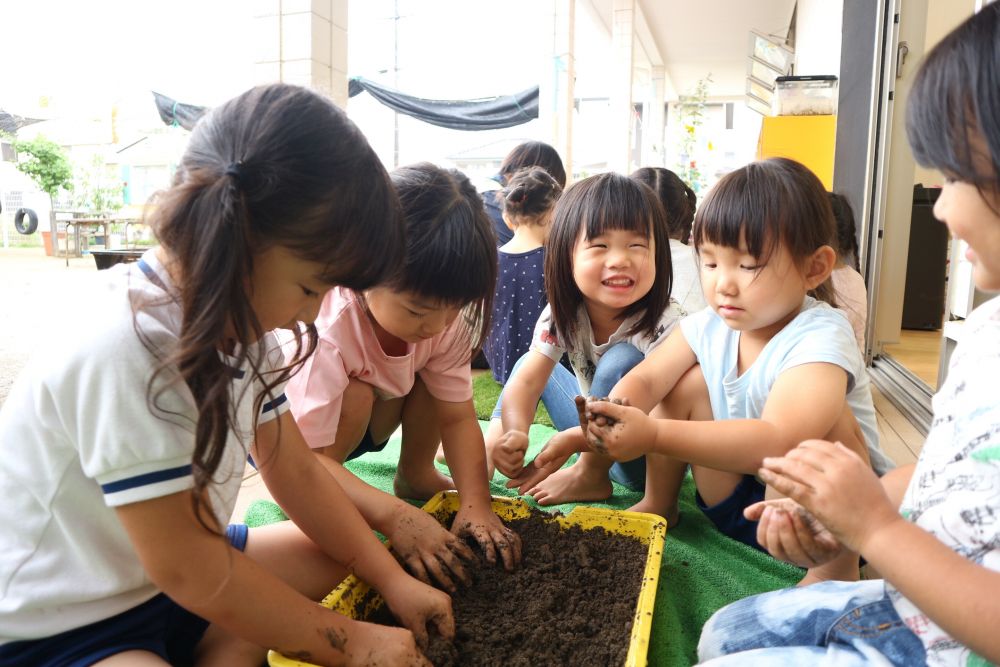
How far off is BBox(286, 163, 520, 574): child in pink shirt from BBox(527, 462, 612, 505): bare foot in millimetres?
220

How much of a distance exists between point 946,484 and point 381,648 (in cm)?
66

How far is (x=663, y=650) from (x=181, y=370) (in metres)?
0.81

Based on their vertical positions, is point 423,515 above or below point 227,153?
below

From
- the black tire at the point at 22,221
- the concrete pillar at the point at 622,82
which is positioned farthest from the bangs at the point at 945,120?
the black tire at the point at 22,221

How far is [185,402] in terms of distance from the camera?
758 millimetres

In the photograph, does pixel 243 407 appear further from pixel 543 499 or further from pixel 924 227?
pixel 924 227

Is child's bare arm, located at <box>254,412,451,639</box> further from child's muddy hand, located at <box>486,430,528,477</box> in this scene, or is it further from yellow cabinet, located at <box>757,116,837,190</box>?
yellow cabinet, located at <box>757,116,837,190</box>

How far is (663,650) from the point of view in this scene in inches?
43.3

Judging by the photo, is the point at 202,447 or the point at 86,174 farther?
the point at 86,174

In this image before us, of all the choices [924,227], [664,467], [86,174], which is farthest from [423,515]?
[86,174]

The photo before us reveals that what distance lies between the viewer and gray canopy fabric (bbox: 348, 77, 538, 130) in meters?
8.07

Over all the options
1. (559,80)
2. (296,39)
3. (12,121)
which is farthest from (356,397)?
(12,121)

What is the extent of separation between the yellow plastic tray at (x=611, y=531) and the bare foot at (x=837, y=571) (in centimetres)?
24

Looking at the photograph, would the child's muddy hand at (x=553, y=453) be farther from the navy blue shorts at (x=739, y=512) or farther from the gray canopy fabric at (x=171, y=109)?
the gray canopy fabric at (x=171, y=109)
